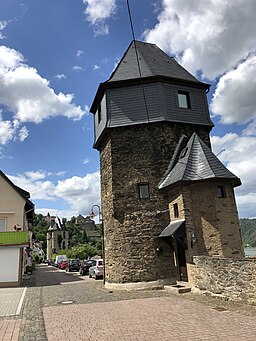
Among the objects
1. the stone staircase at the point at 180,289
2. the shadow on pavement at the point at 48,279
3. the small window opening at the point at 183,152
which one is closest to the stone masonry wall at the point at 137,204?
the small window opening at the point at 183,152

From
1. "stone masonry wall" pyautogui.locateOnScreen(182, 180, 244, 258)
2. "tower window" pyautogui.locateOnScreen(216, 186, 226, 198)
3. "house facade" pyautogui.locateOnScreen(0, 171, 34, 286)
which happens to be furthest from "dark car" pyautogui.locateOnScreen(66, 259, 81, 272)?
"tower window" pyautogui.locateOnScreen(216, 186, 226, 198)

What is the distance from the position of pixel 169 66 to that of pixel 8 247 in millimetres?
16265

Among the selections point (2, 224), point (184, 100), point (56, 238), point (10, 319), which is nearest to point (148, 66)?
point (184, 100)

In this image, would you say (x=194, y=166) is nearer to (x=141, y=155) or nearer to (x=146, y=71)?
(x=141, y=155)

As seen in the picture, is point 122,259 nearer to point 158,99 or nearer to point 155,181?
point 155,181

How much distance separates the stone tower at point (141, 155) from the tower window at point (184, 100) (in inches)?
0.7

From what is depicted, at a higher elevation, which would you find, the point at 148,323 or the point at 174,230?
the point at 174,230

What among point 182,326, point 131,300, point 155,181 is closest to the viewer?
point 182,326

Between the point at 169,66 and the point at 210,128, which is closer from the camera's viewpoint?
the point at 210,128

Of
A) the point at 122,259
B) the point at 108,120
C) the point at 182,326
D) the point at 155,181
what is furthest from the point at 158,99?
the point at 182,326

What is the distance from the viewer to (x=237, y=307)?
1002 centimetres

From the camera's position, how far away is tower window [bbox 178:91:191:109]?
1902 cm

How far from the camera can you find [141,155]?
58.9 ft

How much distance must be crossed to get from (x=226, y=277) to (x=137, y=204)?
715cm
